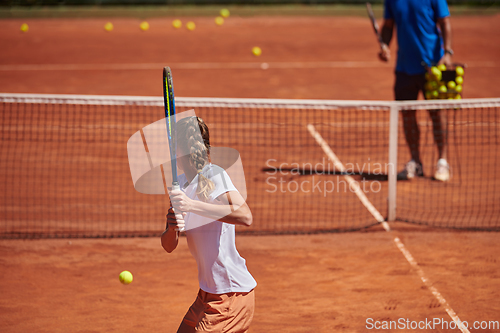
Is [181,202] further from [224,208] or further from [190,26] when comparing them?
[190,26]

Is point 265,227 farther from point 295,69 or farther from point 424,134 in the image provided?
point 295,69

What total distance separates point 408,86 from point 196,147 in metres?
5.51

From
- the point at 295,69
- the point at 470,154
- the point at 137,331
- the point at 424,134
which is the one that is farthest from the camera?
the point at 295,69

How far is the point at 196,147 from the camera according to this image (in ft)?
9.48

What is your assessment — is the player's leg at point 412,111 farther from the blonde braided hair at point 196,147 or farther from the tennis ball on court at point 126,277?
the blonde braided hair at point 196,147

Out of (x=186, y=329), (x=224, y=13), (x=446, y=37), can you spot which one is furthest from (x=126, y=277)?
(x=224, y=13)

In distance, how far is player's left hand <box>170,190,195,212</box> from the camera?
9.06 feet

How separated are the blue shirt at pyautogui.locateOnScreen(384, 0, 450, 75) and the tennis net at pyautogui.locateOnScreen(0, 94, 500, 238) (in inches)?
36.7

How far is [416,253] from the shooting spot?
5.77m

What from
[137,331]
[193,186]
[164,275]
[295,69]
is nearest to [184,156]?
[193,186]

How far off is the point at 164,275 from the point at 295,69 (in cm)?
1161

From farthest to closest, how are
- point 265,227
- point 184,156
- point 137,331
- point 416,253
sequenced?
1. point 265,227
2. point 416,253
3. point 137,331
4. point 184,156

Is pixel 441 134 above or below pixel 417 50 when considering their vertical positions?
below

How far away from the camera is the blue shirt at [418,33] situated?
294 inches
